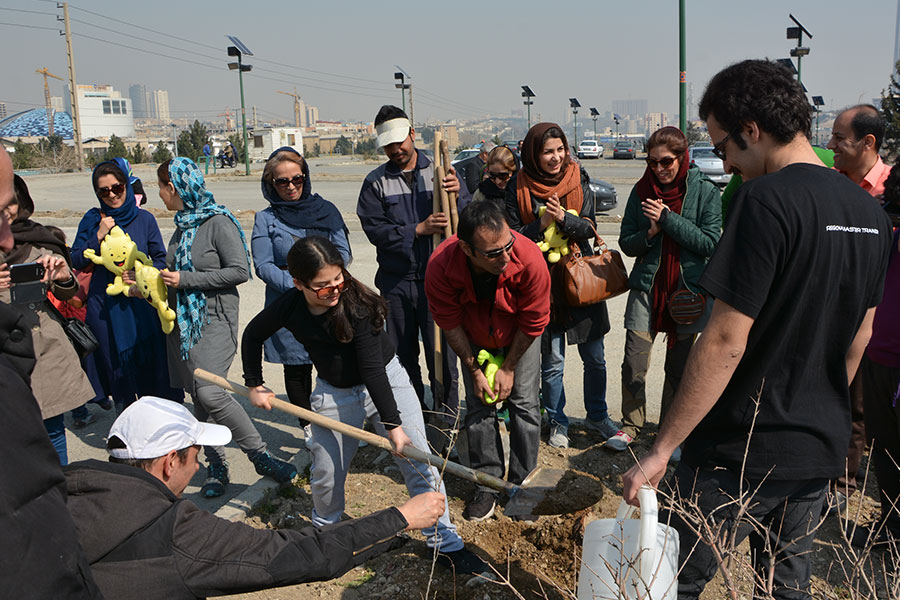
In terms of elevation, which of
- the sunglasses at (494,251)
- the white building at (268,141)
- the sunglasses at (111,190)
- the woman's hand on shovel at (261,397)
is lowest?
the woman's hand on shovel at (261,397)

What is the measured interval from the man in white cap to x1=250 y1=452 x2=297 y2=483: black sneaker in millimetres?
2009

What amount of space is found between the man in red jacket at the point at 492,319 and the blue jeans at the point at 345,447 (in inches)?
16.0

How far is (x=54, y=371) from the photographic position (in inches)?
147

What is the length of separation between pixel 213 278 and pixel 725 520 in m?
2.99

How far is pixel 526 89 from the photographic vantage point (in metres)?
39.2

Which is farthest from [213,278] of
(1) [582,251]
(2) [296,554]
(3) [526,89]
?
(3) [526,89]

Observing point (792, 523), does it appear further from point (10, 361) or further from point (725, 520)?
point (10, 361)

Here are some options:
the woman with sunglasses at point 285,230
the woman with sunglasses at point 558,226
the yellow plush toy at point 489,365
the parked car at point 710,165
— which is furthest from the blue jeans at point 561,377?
the parked car at point 710,165

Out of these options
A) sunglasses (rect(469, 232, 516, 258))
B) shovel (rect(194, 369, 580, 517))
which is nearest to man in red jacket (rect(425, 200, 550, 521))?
sunglasses (rect(469, 232, 516, 258))

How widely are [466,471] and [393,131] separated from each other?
2.27 m

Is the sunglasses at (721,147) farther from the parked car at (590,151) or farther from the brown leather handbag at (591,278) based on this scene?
the parked car at (590,151)

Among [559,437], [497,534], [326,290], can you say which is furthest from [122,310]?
[559,437]

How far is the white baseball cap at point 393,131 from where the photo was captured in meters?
4.56

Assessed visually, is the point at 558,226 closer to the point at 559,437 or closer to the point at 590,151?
the point at 559,437
